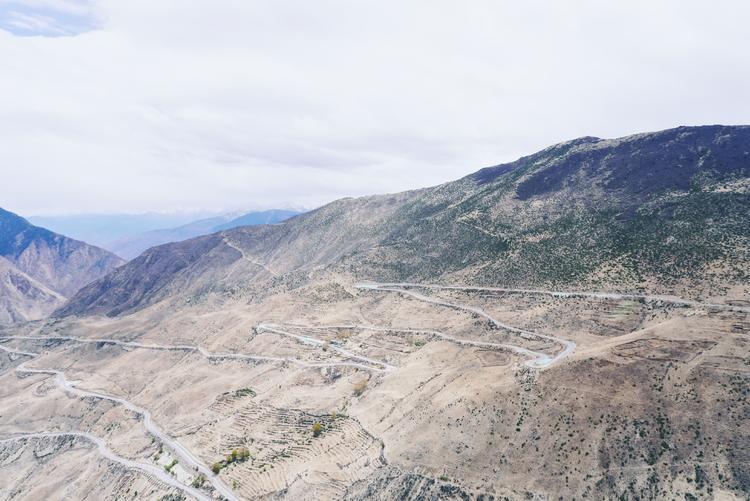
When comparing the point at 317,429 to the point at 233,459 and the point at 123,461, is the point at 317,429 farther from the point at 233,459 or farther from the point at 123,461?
the point at 123,461

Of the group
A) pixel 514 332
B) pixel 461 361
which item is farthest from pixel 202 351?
pixel 514 332

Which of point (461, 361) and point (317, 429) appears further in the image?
point (461, 361)

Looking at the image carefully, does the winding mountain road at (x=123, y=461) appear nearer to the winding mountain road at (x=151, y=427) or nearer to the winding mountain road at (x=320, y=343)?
the winding mountain road at (x=151, y=427)

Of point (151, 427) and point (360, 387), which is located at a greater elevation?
point (360, 387)

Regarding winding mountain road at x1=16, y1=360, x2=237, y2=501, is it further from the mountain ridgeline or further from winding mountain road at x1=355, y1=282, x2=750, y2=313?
winding mountain road at x1=355, y1=282, x2=750, y2=313

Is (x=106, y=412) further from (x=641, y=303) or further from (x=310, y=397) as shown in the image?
(x=641, y=303)

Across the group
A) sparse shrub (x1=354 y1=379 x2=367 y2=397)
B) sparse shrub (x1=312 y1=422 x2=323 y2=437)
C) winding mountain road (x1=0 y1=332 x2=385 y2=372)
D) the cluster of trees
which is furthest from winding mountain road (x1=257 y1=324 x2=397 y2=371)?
the cluster of trees

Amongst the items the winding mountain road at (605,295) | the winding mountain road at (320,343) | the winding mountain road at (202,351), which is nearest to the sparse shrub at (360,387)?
the winding mountain road at (202,351)

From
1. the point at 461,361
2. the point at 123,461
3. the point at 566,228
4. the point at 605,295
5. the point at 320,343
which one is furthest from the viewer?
the point at 566,228
